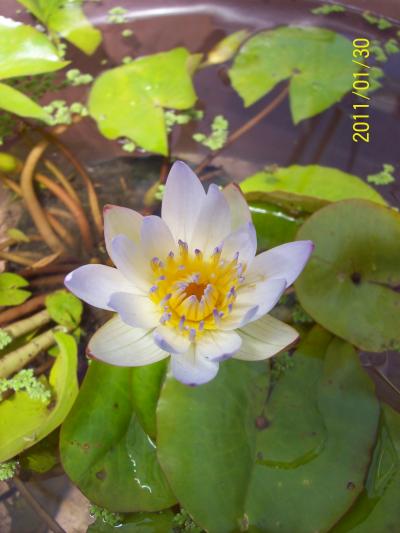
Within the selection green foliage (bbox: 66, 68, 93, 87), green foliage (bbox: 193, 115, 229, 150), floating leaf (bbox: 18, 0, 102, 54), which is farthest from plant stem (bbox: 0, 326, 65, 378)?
floating leaf (bbox: 18, 0, 102, 54)

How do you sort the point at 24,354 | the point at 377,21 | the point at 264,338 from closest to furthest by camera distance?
the point at 264,338 → the point at 24,354 → the point at 377,21

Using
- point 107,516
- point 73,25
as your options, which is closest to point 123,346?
point 107,516

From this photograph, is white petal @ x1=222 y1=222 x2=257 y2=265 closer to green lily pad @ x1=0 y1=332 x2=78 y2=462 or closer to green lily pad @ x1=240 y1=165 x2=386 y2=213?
green lily pad @ x1=0 y1=332 x2=78 y2=462

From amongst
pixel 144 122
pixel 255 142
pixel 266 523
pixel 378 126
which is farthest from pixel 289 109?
pixel 266 523

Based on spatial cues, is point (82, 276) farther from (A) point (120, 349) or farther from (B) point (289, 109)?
(B) point (289, 109)

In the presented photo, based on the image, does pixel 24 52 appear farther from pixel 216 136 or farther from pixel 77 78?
pixel 216 136

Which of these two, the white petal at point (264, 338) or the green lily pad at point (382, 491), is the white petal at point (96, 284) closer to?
the white petal at point (264, 338)

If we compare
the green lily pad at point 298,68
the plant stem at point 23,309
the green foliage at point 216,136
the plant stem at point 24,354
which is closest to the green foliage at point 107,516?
the plant stem at point 24,354
